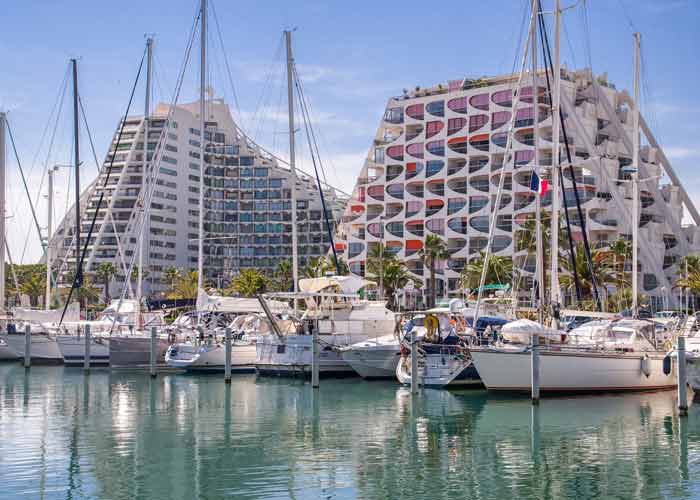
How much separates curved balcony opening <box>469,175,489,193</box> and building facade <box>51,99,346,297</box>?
2477 inches

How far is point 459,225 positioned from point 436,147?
1137 cm

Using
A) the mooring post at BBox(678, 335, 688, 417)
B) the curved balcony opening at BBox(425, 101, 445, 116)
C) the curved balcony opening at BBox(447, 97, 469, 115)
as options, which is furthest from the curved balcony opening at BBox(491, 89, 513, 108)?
the mooring post at BBox(678, 335, 688, 417)

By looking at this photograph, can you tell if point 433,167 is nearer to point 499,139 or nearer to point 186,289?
point 499,139

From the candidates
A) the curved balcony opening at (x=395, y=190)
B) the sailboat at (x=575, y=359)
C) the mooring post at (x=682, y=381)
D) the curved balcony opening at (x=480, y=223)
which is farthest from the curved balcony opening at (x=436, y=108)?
the mooring post at (x=682, y=381)

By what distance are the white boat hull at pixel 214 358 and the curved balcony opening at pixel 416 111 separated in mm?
78750

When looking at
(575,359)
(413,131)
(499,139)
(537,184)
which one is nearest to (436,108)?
(413,131)

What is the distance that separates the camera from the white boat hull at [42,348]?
179 ft

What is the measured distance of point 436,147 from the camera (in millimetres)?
119125

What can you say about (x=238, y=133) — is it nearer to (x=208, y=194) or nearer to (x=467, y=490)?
(x=208, y=194)

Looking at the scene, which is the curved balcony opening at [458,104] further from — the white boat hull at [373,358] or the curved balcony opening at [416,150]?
the white boat hull at [373,358]

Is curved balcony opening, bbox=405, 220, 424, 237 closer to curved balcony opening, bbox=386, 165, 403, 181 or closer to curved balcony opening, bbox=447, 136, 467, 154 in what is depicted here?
curved balcony opening, bbox=386, 165, 403, 181

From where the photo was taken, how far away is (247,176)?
184m

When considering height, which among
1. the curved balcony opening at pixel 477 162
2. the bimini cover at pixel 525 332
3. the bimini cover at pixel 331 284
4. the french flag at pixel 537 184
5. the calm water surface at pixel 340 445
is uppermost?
the curved balcony opening at pixel 477 162

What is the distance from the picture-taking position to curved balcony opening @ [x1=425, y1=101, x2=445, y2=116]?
390ft
